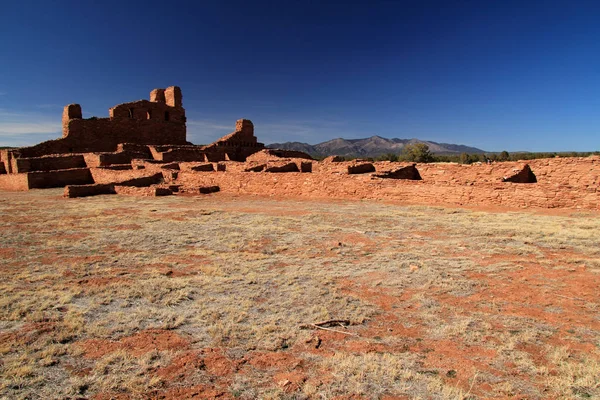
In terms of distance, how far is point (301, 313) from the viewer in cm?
398

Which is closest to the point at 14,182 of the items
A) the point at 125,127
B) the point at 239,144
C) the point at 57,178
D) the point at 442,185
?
the point at 57,178

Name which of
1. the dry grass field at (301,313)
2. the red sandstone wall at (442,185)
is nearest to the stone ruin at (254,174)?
the red sandstone wall at (442,185)

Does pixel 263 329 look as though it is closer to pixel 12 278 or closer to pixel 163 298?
pixel 163 298

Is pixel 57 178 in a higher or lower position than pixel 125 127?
lower

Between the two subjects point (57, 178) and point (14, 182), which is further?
point (57, 178)

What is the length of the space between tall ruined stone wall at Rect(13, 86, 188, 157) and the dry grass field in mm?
→ 22108

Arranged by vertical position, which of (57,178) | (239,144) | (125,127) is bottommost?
(57,178)

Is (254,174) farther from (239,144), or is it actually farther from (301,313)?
(239,144)

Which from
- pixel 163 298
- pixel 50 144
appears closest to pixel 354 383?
pixel 163 298

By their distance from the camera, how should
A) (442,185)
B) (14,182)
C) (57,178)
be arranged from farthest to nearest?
(57,178), (14,182), (442,185)

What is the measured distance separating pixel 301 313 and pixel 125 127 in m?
30.0

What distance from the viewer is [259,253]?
6.26 metres

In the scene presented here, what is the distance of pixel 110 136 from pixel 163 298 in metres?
28.5

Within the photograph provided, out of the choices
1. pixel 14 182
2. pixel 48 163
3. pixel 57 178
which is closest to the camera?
pixel 14 182
